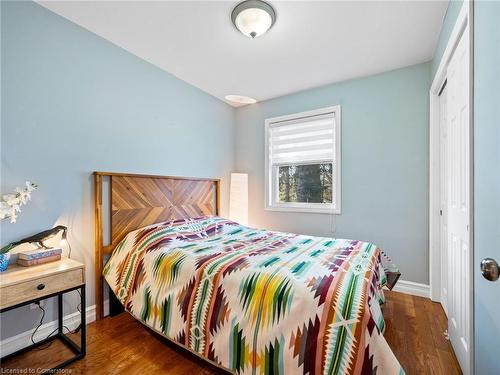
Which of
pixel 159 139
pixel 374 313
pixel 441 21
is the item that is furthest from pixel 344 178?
pixel 159 139

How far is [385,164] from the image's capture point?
2719 mm

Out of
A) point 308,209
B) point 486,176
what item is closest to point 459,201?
point 486,176

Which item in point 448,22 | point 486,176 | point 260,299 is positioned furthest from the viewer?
point 448,22

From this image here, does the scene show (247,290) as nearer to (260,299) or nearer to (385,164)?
(260,299)

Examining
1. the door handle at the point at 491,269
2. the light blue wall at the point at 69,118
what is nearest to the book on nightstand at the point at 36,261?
the light blue wall at the point at 69,118

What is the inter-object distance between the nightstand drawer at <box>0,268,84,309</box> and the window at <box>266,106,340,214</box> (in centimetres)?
245

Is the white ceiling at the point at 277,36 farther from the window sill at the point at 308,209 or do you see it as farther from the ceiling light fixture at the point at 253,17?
the window sill at the point at 308,209

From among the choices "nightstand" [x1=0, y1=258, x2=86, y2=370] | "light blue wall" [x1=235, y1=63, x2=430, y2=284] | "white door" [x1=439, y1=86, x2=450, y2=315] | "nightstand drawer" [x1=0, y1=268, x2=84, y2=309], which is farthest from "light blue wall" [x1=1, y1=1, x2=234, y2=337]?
"white door" [x1=439, y1=86, x2=450, y2=315]

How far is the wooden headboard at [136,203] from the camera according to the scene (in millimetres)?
2102

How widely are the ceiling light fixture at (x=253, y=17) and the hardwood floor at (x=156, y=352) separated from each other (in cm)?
250

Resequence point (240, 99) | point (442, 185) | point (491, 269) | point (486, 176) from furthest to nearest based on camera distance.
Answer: point (240, 99) < point (442, 185) < point (486, 176) < point (491, 269)

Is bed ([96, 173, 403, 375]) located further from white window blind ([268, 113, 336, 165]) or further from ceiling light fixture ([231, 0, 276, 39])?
ceiling light fixture ([231, 0, 276, 39])

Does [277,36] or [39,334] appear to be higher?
[277,36]

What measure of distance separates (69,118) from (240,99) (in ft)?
7.28
